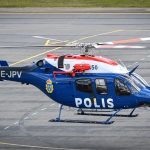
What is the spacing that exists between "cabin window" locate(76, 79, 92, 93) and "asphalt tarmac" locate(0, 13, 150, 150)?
7.54ft

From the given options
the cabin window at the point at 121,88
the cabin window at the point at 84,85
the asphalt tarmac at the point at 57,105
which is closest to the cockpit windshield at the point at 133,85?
the cabin window at the point at 121,88

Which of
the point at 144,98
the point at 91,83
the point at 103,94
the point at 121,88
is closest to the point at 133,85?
the point at 121,88

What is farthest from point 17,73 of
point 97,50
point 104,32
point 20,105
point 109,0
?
point 109,0

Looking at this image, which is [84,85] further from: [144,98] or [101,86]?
[144,98]

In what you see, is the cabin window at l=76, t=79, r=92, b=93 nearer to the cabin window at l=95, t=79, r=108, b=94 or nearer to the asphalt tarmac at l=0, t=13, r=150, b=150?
the cabin window at l=95, t=79, r=108, b=94

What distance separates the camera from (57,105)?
1742 inches

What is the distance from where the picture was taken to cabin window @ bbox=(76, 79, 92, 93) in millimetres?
36156

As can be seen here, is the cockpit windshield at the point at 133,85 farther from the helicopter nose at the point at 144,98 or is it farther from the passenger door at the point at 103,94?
the passenger door at the point at 103,94

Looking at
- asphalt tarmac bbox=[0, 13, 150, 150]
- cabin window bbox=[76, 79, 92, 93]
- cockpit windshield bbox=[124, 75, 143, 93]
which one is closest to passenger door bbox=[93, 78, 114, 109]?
cabin window bbox=[76, 79, 92, 93]

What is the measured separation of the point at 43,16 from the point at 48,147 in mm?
47669

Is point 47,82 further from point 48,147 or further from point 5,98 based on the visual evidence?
point 5,98

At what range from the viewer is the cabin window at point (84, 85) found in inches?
1423

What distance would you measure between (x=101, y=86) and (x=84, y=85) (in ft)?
2.63

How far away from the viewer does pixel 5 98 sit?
4650 cm
